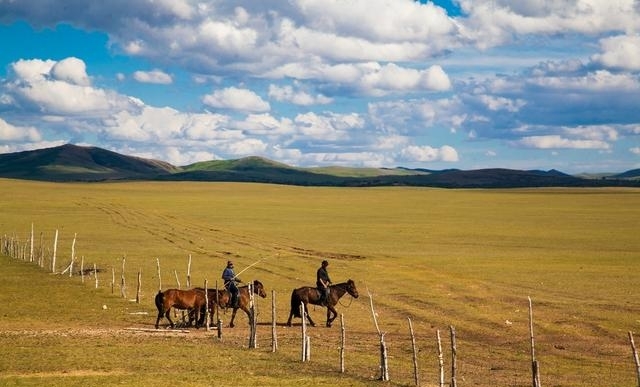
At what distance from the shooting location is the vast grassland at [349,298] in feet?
74.1

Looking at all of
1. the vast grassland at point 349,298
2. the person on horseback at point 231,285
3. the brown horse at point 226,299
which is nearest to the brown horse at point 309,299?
the vast grassland at point 349,298

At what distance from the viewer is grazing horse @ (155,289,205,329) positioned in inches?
1176

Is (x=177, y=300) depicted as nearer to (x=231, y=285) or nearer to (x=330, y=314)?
(x=231, y=285)

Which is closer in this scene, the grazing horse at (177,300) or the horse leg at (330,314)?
the grazing horse at (177,300)

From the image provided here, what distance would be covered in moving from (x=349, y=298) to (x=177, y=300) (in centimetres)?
1034

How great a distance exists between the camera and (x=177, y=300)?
3002cm

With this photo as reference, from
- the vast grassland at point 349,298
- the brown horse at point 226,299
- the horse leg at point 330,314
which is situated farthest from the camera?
the horse leg at point 330,314

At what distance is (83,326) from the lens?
3053cm

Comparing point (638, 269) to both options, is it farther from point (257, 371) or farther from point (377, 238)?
point (257, 371)

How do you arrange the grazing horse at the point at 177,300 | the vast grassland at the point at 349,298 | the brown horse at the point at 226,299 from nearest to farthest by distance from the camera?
the vast grassland at the point at 349,298, the grazing horse at the point at 177,300, the brown horse at the point at 226,299

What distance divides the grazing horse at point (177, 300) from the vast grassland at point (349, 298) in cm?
127

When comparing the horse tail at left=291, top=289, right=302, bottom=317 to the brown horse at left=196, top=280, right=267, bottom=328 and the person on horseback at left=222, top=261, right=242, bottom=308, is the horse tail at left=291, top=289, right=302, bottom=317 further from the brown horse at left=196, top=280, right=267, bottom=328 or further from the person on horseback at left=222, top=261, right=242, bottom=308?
the person on horseback at left=222, top=261, right=242, bottom=308

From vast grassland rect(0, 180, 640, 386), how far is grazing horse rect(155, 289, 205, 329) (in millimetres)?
1265

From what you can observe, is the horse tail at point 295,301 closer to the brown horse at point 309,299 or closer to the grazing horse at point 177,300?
the brown horse at point 309,299
